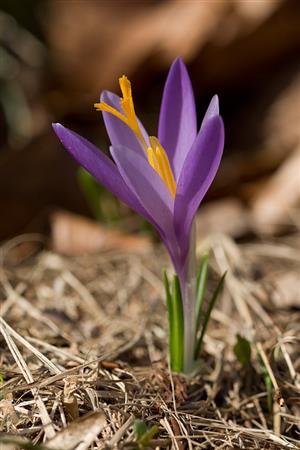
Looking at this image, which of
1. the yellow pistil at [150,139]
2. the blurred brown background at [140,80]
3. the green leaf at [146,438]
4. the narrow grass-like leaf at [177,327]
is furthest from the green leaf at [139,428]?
the blurred brown background at [140,80]

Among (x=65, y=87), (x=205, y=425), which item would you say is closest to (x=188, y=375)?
(x=205, y=425)

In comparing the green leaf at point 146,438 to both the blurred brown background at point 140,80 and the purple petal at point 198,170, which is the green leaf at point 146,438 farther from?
the blurred brown background at point 140,80

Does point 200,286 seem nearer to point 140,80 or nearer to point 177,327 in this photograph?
point 177,327

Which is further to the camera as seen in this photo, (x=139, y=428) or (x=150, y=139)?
(x=150, y=139)

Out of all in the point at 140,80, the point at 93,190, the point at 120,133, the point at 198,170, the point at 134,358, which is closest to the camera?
the point at 198,170

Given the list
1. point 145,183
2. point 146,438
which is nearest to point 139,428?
point 146,438

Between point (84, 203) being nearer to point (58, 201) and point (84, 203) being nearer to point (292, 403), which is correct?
point (58, 201)
